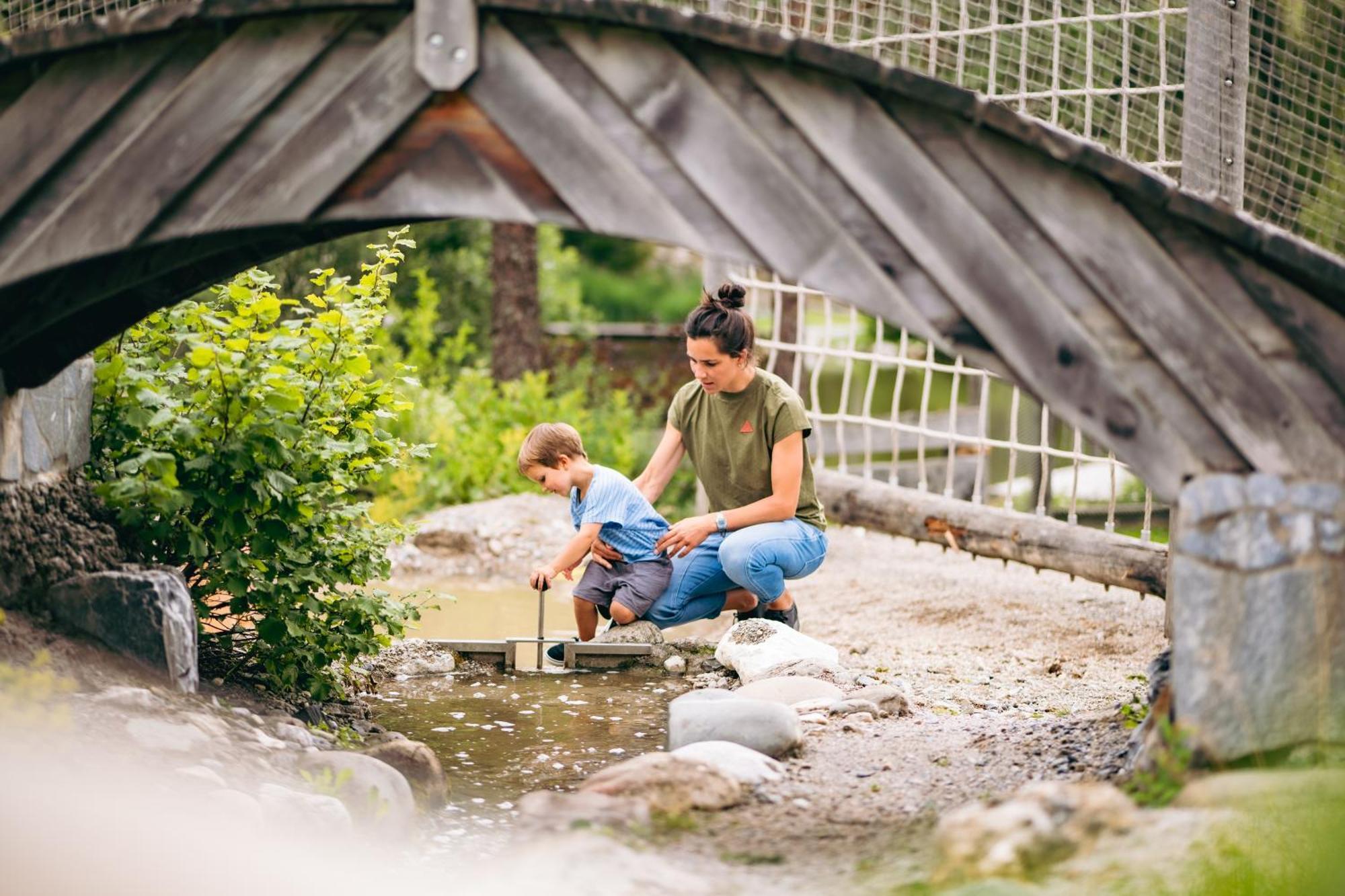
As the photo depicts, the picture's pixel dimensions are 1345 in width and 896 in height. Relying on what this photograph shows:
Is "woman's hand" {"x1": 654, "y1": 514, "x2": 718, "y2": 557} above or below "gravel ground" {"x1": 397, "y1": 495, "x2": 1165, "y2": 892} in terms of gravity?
above

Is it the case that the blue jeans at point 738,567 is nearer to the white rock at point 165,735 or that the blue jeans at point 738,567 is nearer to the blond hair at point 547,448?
the blond hair at point 547,448

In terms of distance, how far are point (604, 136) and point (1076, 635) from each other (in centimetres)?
391

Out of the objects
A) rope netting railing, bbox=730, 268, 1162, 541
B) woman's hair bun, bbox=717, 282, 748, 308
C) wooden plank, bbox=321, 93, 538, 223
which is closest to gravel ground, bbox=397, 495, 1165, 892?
rope netting railing, bbox=730, 268, 1162, 541

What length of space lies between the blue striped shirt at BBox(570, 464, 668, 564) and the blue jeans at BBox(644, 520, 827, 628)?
165 millimetres

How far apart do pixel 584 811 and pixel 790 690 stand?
167 centimetres

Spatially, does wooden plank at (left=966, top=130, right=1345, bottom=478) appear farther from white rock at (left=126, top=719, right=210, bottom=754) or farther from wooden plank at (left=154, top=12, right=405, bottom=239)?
white rock at (left=126, top=719, right=210, bottom=754)

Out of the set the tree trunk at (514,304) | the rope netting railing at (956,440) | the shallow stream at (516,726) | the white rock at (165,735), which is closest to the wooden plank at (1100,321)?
the shallow stream at (516,726)

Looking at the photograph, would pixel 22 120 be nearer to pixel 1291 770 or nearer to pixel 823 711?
pixel 823 711

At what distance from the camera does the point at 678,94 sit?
11.9 feet

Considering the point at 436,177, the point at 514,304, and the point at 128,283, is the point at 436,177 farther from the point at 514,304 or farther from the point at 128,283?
the point at 514,304

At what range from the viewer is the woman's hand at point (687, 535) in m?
5.66

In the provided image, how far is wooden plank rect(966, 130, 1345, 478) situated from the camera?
3555 millimetres

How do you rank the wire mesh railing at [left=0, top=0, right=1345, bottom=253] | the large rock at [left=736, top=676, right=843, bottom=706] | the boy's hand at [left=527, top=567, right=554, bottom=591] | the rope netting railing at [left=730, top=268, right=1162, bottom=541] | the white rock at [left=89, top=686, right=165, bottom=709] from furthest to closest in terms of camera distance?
the rope netting railing at [left=730, top=268, right=1162, bottom=541]
the boy's hand at [left=527, top=567, right=554, bottom=591]
the large rock at [left=736, top=676, right=843, bottom=706]
the wire mesh railing at [left=0, top=0, right=1345, bottom=253]
the white rock at [left=89, top=686, right=165, bottom=709]

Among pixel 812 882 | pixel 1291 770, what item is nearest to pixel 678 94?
pixel 812 882
